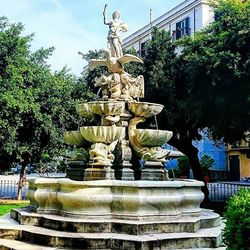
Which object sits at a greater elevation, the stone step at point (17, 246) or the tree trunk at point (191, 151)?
the tree trunk at point (191, 151)

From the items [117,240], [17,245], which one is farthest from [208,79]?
[17,245]

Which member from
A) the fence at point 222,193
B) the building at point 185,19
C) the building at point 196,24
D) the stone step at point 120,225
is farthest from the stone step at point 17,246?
the building at point 185,19

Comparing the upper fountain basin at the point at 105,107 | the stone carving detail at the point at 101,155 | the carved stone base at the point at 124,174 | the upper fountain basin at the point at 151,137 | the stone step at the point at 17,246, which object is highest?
the upper fountain basin at the point at 105,107

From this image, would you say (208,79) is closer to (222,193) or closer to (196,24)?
(222,193)

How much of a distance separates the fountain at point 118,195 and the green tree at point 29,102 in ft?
26.3

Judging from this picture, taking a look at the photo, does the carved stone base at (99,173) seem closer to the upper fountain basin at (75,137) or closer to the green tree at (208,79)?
the upper fountain basin at (75,137)

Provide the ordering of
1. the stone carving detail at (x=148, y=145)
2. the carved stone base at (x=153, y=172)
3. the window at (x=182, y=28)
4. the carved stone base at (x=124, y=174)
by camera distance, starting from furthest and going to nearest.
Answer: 1. the window at (x=182, y=28)
2. the stone carving detail at (x=148, y=145)
3. the carved stone base at (x=153, y=172)
4. the carved stone base at (x=124, y=174)

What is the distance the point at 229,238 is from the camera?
4855mm

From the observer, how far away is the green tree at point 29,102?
18.0 metres

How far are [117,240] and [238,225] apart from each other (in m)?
2.84

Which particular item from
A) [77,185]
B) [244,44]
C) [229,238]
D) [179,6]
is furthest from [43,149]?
[179,6]

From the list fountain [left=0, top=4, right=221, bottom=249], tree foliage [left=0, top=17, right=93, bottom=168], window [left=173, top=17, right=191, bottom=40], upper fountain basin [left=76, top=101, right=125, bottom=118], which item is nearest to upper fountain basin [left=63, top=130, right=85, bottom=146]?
fountain [left=0, top=4, right=221, bottom=249]

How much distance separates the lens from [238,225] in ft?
15.6

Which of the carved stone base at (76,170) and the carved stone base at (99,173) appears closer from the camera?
the carved stone base at (99,173)
